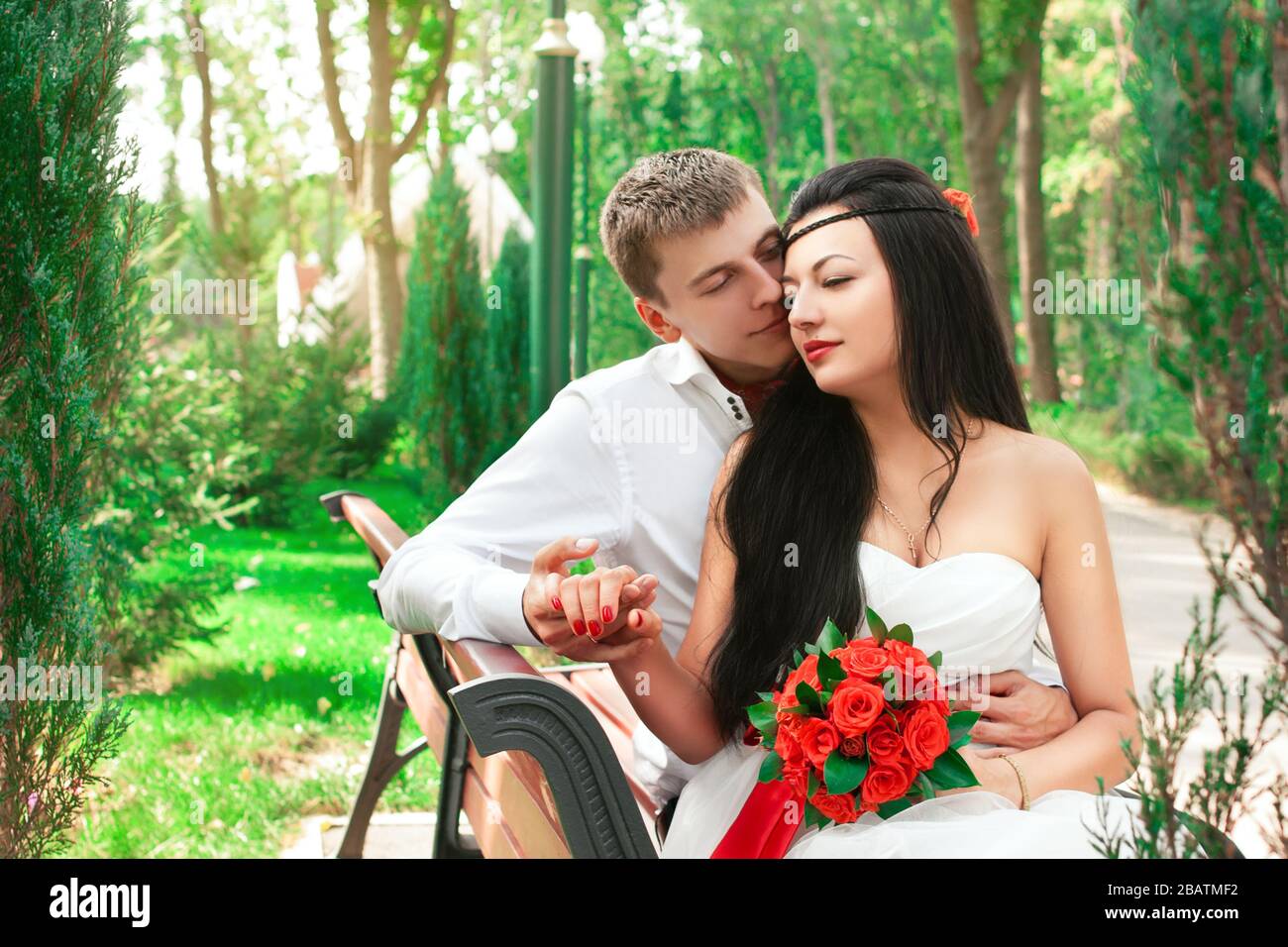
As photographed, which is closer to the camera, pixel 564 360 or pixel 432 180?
pixel 564 360

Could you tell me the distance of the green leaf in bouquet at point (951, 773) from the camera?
2025 millimetres

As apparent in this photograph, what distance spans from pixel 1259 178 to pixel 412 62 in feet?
67.5

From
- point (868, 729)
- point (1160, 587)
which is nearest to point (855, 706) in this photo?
point (868, 729)

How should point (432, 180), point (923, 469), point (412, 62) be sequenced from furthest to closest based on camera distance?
point (412, 62) → point (432, 180) → point (923, 469)

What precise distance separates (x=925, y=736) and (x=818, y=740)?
0.55 feet

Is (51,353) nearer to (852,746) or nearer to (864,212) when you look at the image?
(864,212)

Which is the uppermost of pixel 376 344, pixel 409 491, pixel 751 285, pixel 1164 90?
pixel 1164 90

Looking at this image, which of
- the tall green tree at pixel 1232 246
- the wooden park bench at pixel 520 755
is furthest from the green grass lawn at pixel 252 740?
the tall green tree at pixel 1232 246

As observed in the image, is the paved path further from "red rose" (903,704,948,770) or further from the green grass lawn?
the green grass lawn

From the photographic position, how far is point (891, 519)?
2592mm

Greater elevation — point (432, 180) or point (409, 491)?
point (432, 180)

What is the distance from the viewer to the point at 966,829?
2.08 m
